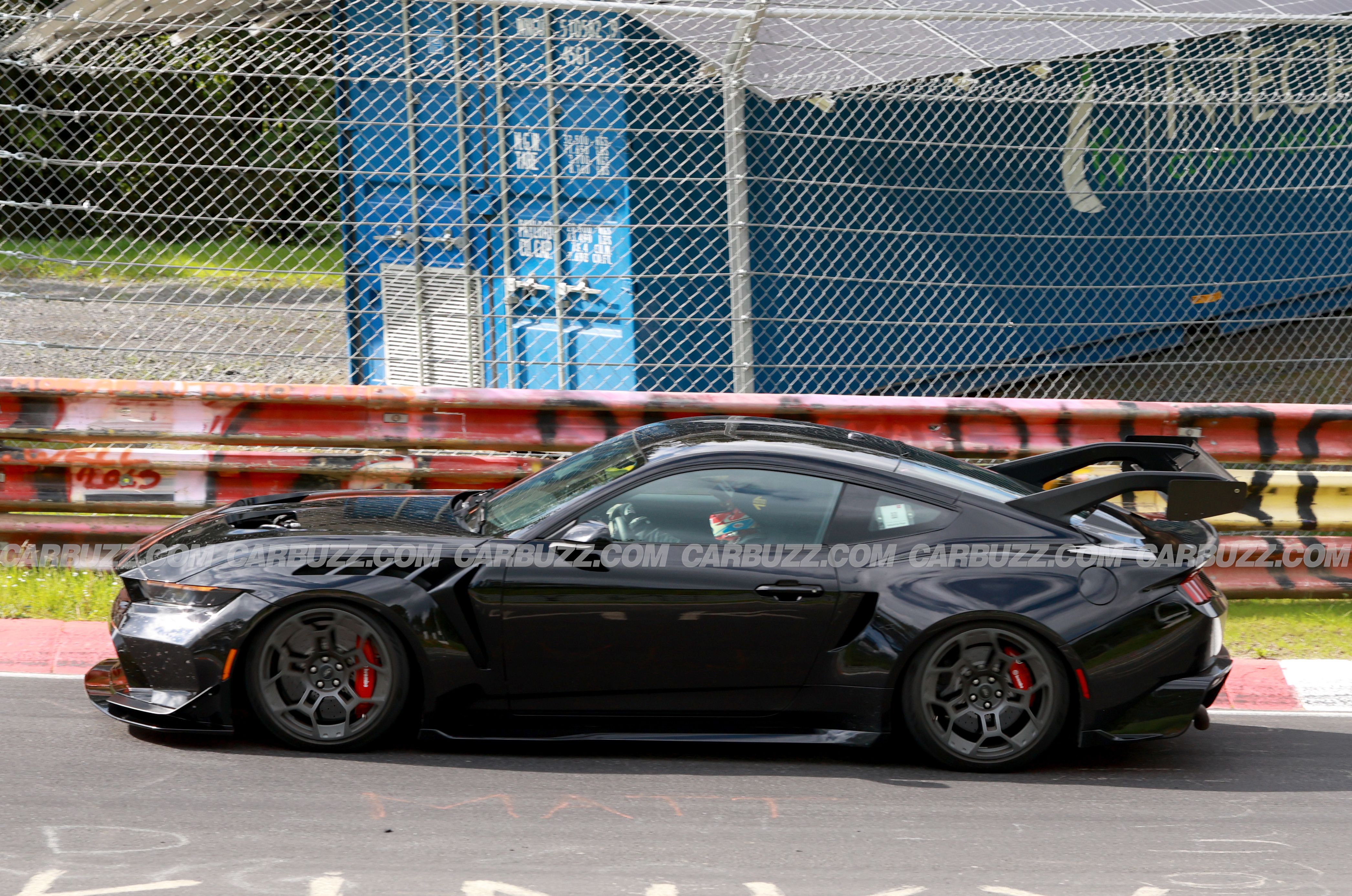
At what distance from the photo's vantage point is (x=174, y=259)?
7.68m

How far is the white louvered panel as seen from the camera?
8.83 metres

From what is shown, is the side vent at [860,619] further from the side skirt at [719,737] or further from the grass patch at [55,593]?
the grass patch at [55,593]

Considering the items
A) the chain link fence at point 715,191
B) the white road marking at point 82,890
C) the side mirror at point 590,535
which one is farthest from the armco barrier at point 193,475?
the white road marking at point 82,890

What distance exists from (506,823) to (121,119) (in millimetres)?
10132

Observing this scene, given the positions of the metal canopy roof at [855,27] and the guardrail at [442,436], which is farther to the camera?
the guardrail at [442,436]

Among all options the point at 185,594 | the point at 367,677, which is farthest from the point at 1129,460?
the point at 185,594

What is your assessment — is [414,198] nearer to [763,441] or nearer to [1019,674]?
[763,441]

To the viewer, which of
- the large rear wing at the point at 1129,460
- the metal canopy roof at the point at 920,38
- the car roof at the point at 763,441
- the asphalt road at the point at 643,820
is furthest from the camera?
the metal canopy roof at the point at 920,38

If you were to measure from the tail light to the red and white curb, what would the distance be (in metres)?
1.11

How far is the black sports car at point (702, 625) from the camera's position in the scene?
15.4 ft

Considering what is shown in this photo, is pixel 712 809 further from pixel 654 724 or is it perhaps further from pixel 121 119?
pixel 121 119

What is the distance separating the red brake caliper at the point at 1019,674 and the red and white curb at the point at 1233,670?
1.48 metres

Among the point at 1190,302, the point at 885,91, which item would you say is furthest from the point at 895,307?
the point at 1190,302

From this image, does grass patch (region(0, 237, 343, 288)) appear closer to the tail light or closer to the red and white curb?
the red and white curb
